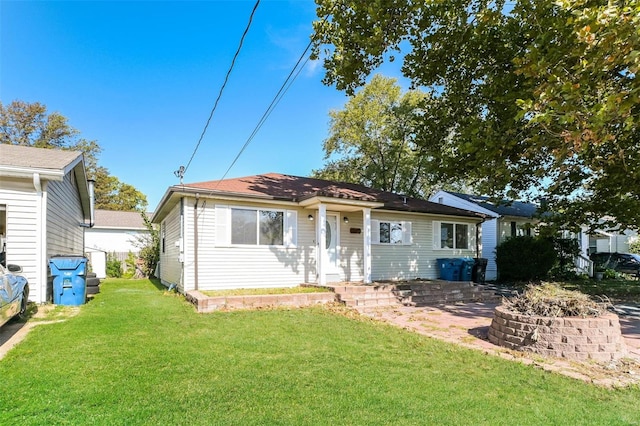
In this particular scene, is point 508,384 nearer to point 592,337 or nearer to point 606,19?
point 592,337

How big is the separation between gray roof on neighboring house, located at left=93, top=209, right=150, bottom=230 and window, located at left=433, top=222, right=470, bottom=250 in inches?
800

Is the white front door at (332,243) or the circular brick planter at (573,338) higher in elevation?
the white front door at (332,243)

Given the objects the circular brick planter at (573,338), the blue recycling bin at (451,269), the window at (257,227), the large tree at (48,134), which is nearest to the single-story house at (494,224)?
the blue recycling bin at (451,269)

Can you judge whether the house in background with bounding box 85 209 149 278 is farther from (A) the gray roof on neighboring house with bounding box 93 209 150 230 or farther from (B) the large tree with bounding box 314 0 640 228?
(B) the large tree with bounding box 314 0 640 228

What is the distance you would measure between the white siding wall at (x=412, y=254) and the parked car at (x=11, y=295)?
9.33 meters

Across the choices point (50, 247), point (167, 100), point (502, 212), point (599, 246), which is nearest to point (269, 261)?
point (50, 247)

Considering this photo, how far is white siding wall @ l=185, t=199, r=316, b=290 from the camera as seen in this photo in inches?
386

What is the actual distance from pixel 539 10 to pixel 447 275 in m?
9.03

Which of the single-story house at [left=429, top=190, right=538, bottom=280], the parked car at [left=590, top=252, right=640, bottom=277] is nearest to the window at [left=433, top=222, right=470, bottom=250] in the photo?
the single-story house at [left=429, top=190, right=538, bottom=280]

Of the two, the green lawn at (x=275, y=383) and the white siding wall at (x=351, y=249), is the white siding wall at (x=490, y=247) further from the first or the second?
the green lawn at (x=275, y=383)

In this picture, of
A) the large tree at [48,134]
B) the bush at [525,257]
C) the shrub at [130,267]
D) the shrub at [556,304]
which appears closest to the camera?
the shrub at [556,304]

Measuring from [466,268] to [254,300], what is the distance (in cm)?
881

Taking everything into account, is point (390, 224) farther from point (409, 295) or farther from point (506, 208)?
point (506, 208)

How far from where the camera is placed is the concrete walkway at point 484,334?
171 inches
